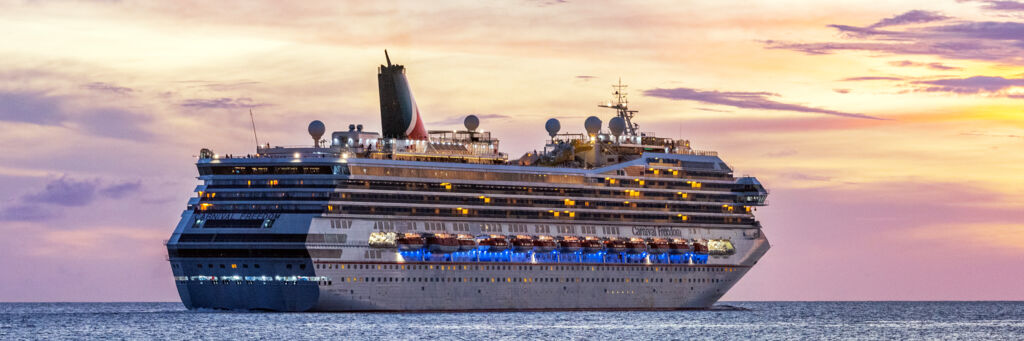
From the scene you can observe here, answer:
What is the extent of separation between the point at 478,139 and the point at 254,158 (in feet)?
73.4

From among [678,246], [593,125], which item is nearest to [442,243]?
[678,246]

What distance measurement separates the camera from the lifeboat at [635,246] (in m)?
128

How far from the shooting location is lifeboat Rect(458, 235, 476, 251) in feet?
386

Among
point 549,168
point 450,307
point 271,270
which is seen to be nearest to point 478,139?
point 549,168

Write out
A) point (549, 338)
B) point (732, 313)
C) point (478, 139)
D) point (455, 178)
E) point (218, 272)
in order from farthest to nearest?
point (732, 313) → point (478, 139) → point (455, 178) → point (218, 272) → point (549, 338)

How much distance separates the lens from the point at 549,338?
102875mm

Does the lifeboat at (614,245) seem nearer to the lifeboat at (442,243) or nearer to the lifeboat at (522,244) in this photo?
the lifeboat at (522,244)

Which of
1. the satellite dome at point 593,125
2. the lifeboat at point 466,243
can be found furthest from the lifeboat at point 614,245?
the satellite dome at point 593,125

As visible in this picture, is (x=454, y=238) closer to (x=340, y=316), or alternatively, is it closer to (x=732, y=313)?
(x=340, y=316)

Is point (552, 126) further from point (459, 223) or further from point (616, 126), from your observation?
point (459, 223)

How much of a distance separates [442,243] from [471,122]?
17595 mm

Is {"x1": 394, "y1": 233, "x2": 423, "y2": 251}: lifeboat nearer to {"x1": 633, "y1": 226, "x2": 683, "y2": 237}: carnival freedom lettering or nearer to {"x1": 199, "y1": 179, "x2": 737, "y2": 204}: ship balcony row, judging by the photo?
{"x1": 199, "y1": 179, "x2": 737, "y2": 204}: ship balcony row

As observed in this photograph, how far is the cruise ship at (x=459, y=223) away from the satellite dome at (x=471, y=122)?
119 millimetres

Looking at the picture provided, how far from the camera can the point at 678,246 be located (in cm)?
13138
